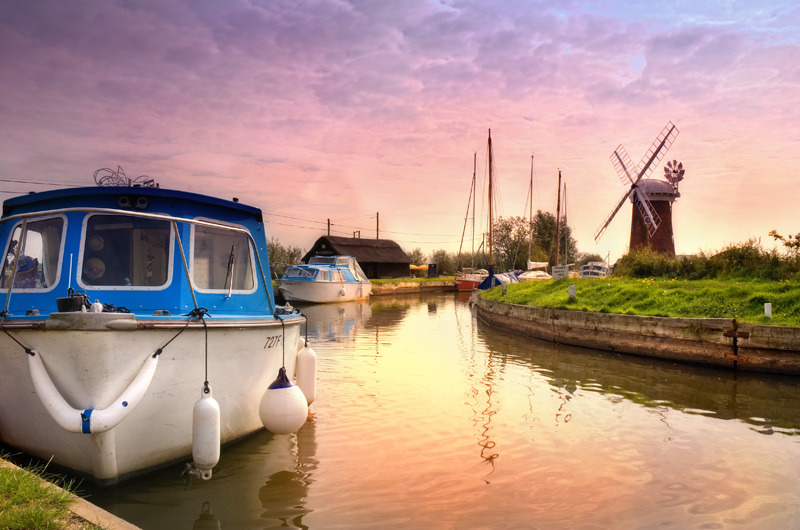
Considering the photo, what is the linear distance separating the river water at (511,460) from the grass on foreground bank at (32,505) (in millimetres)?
1025

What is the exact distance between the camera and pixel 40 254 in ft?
23.5

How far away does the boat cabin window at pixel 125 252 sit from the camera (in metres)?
6.63

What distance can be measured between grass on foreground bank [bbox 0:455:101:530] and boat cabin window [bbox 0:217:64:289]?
2.62 meters

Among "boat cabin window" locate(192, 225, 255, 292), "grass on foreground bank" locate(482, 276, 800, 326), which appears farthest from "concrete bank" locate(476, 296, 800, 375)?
"boat cabin window" locate(192, 225, 255, 292)

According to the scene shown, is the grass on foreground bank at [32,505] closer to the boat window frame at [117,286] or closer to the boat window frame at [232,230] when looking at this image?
the boat window frame at [117,286]

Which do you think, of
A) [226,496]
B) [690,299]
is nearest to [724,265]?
[690,299]

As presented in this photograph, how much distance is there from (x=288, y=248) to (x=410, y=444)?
5952 cm

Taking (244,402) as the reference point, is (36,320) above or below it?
above

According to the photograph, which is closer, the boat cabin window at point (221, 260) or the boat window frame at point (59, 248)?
the boat window frame at point (59, 248)

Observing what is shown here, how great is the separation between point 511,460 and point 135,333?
4710 millimetres

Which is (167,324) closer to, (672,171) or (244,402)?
(244,402)

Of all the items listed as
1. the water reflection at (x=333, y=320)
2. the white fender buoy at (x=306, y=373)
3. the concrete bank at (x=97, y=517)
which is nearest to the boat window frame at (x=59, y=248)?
the concrete bank at (x=97, y=517)

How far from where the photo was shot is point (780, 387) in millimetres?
11312

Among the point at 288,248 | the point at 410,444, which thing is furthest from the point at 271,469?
the point at 288,248
